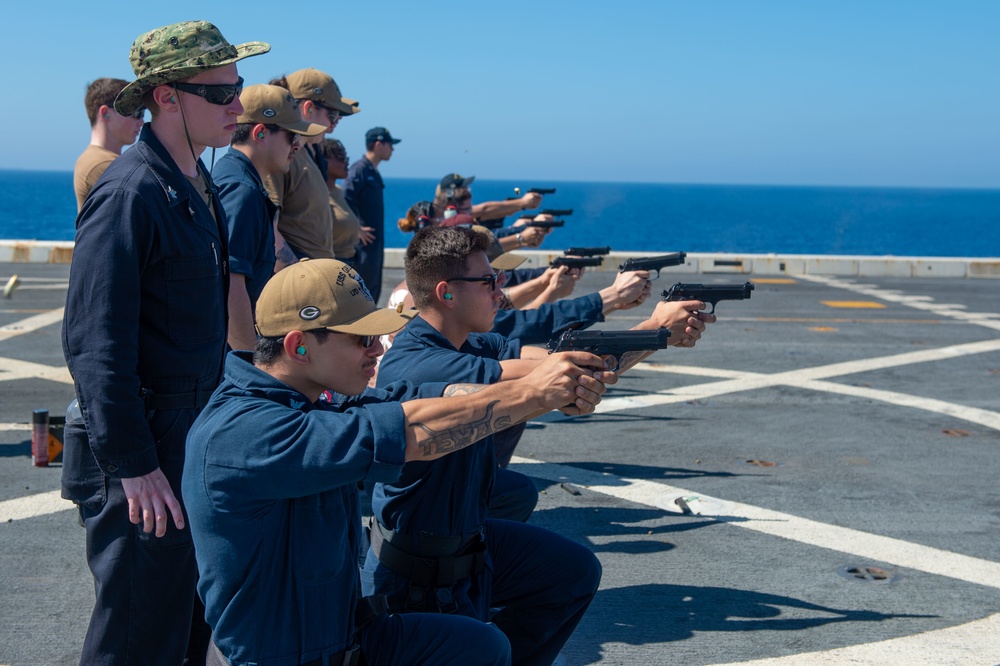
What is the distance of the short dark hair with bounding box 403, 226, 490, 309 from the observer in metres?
4.51

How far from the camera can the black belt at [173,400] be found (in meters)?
3.56

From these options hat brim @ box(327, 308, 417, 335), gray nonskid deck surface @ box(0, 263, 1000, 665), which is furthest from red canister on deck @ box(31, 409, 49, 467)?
hat brim @ box(327, 308, 417, 335)

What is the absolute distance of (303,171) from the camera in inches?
250

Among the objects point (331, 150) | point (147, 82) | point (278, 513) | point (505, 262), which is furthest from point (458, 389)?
point (331, 150)

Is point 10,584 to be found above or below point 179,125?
below

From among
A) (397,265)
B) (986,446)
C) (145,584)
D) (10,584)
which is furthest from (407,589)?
(397,265)

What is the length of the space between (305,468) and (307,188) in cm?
377

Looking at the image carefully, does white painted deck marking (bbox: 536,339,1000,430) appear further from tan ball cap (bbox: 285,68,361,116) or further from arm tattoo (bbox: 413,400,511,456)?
arm tattoo (bbox: 413,400,511,456)

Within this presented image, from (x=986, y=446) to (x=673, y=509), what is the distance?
10.4 feet

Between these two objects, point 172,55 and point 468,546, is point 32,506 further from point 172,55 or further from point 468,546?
point 172,55

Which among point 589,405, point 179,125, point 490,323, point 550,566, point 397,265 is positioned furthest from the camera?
point 397,265

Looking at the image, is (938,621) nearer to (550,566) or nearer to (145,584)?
(550,566)

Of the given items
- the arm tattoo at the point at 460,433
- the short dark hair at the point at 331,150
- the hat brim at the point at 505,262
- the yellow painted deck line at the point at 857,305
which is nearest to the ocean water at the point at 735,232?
the yellow painted deck line at the point at 857,305

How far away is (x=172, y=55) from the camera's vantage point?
369 cm
